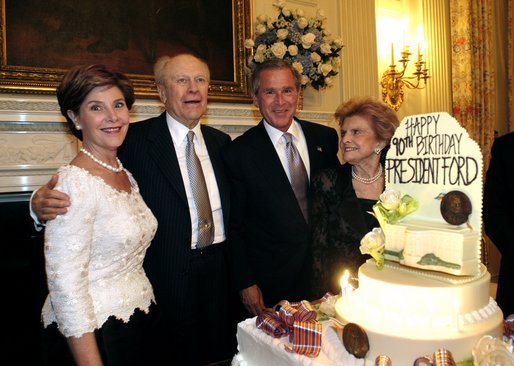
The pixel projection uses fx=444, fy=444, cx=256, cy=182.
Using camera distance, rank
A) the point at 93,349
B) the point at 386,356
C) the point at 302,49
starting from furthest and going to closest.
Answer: the point at 302,49 → the point at 93,349 → the point at 386,356

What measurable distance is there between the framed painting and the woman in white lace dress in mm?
1815

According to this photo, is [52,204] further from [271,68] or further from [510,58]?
[510,58]

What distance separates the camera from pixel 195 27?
4039mm

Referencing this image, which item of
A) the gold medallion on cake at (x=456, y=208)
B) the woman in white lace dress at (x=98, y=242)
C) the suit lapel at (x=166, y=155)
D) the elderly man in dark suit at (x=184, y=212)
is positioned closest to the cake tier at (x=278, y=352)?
the woman in white lace dress at (x=98, y=242)

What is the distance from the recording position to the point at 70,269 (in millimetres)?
1483

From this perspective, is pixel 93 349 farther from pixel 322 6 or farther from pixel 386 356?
pixel 322 6

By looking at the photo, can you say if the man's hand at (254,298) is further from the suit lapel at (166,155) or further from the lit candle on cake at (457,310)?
the lit candle on cake at (457,310)

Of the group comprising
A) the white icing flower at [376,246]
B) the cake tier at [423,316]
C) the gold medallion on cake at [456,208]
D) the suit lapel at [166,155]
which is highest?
the suit lapel at [166,155]

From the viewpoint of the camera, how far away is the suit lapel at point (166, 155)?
2348 millimetres

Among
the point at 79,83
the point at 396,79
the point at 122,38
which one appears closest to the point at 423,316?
the point at 79,83

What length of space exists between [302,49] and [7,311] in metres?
3.20

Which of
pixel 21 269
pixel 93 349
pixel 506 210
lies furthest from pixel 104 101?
pixel 21 269

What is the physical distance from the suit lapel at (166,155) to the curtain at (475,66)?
480cm

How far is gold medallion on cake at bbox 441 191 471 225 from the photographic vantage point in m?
1.42
